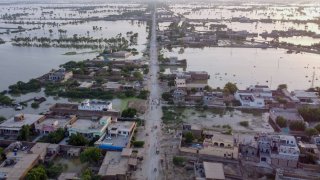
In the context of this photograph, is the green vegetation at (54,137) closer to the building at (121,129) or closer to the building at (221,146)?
the building at (121,129)

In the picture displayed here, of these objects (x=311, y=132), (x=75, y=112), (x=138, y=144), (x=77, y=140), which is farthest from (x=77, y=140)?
(x=311, y=132)

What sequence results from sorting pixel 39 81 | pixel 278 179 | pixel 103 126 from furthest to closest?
pixel 39 81, pixel 103 126, pixel 278 179

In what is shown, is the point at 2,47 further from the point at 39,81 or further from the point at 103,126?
the point at 103,126

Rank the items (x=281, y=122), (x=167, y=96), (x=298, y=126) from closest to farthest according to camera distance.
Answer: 1. (x=298, y=126)
2. (x=281, y=122)
3. (x=167, y=96)

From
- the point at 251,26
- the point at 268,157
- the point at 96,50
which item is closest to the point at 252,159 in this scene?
the point at 268,157

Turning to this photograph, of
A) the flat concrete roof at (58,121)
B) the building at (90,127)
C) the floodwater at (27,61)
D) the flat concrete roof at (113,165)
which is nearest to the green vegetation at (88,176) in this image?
the flat concrete roof at (113,165)

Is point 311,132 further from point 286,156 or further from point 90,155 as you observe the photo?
point 90,155

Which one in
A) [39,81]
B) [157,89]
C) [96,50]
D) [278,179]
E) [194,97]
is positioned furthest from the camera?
[96,50]
